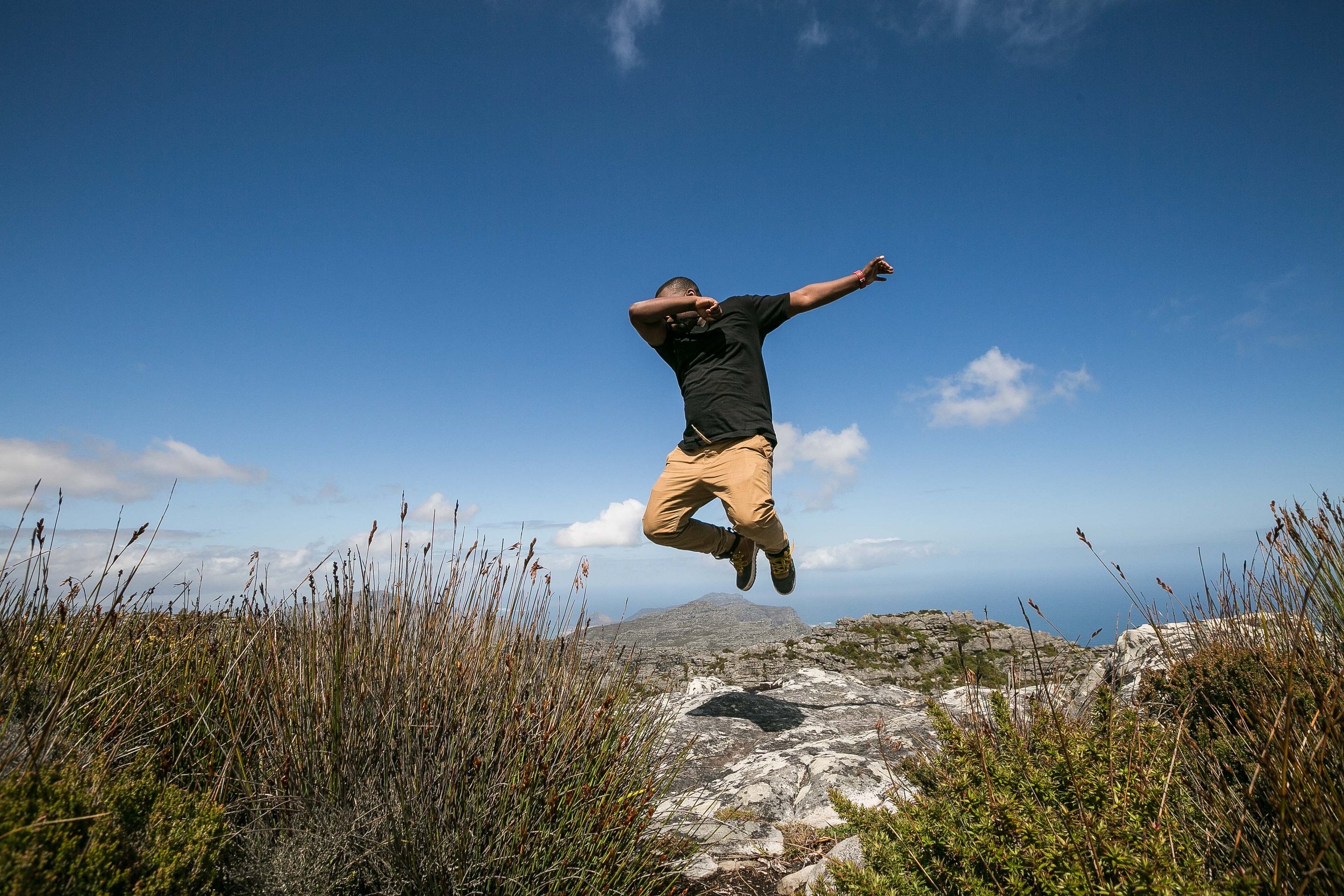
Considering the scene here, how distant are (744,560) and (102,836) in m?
4.77

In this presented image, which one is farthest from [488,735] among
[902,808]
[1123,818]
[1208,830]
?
[1208,830]

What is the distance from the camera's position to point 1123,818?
177 centimetres

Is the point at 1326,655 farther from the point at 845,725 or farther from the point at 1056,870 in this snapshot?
the point at 845,725

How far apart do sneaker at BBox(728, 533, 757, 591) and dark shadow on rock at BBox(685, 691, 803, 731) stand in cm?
101

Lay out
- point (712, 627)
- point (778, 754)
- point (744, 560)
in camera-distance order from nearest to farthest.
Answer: point (778, 754), point (744, 560), point (712, 627)

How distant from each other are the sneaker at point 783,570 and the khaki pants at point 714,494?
6.0 inches

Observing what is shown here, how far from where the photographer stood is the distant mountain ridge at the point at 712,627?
10500 mm

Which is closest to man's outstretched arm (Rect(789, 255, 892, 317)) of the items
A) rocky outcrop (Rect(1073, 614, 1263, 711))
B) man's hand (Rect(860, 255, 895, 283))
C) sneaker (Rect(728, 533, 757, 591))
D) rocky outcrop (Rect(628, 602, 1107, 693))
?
man's hand (Rect(860, 255, 895, 283))

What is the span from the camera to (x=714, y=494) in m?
4.87

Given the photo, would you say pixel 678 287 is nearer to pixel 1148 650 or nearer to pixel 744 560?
pixel 744 560

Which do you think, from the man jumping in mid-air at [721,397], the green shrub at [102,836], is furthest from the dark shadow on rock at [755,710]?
the green shrub at [102,836]

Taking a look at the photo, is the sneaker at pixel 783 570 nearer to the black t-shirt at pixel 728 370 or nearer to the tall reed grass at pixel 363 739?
the black t-shirt at pixel 728 370

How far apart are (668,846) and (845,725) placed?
2929 mm

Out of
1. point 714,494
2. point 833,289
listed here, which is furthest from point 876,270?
point 714,494
